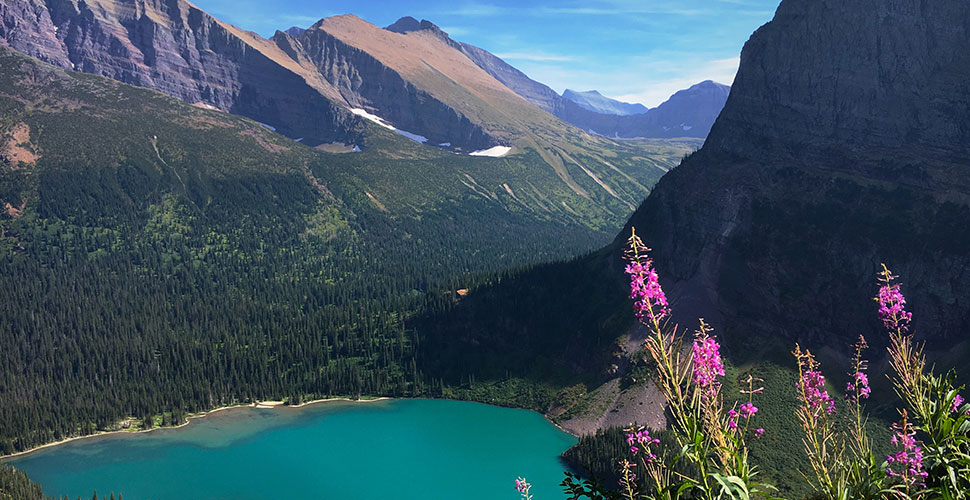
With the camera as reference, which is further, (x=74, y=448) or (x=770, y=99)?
(x=770, y=99)

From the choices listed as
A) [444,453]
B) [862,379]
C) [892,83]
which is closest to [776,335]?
[892,83]

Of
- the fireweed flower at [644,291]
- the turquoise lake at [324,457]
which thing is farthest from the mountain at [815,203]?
the fireweed flower at [644,291]

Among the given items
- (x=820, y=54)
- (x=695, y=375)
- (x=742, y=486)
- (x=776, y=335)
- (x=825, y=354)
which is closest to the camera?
(x=742, y=486)

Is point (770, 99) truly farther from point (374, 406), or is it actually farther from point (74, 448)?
point (74, 448)

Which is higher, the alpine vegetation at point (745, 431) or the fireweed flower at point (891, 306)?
the fireweed flower at point (891, 306)

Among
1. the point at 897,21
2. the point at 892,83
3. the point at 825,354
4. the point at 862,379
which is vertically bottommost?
the point at 825,354

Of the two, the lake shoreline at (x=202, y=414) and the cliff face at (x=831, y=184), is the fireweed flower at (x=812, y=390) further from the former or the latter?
the lake shoreline at (x=202, y=414)

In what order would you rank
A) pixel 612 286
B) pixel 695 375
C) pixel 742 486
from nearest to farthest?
pixel 742 486
pixel 695 375
pixel 612 286
